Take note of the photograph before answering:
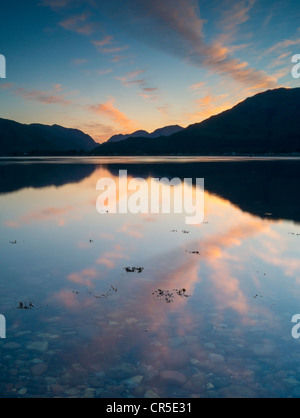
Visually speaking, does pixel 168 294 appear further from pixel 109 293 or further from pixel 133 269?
pixel 133 269

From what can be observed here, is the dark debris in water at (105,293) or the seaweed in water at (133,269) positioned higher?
the seaweed in water at (133,269)

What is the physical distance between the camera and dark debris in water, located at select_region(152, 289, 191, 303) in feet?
39.6

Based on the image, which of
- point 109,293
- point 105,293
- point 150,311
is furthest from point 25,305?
point 150,311

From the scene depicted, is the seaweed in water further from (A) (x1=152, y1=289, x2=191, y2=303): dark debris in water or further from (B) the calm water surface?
(A) (x1=152, y1=289, x2=191, y2=303): dark debris in water

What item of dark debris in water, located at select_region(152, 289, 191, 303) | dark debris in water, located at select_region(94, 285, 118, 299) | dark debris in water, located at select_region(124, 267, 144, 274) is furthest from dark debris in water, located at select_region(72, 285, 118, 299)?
dark debris in water, located at select_region(124, 267, 144, 274)

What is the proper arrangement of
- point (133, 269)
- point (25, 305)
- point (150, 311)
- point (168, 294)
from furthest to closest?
point (133, 269)
point (168, 294)
point (25, 305)
point (150, 311)

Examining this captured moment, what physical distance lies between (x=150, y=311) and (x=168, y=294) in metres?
1.59

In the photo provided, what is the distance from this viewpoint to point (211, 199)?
1481 inches

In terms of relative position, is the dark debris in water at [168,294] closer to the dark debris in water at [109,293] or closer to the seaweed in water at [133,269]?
the dark debris in water at [109,293]

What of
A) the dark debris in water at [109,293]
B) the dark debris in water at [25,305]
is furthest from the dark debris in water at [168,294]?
the dark debris in water at [25,305]

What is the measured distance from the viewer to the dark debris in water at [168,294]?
12062 millimetres

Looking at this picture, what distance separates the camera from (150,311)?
11.1 m

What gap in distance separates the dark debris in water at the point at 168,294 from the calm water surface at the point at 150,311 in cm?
4
